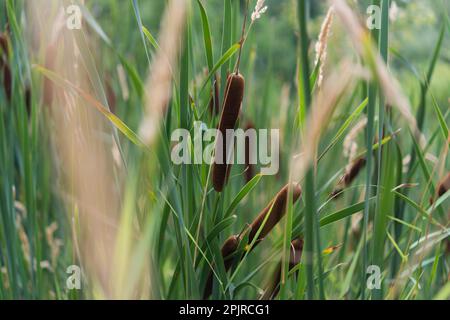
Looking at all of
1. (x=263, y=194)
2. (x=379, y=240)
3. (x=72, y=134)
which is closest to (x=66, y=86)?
(x=72, y=134)

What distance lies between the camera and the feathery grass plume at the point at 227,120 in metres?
0.44

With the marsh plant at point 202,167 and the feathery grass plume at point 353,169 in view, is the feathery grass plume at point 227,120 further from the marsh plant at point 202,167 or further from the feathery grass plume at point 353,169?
the feathery grass plume at point 353,169

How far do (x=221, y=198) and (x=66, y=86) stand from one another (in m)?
0.16

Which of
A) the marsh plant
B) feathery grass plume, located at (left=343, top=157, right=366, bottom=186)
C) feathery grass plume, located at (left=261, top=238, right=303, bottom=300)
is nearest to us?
the marsh plant

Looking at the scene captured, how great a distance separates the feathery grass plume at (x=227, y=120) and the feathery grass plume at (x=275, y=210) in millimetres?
42

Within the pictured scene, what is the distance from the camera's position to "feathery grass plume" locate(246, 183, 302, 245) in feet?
1.56

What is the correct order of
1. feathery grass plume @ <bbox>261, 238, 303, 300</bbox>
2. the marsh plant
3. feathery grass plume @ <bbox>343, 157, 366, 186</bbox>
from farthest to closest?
1. feathery grass plume @ <bbox>343, 157, 366, 186</bbox>
2. feathery grass plume @ <bbox>261, 238, 303, 300</bbox>
3. the marsh plant

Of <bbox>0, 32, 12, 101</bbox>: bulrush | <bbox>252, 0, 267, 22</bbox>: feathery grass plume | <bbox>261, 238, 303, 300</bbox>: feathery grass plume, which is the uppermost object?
<bbox>252, 0, 267, 22</bbox>: feathery grass plume

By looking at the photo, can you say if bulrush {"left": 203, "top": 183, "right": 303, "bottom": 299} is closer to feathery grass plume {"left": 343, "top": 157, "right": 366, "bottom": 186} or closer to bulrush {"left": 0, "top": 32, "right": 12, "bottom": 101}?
feathery grass plume {"left": 343, "top": 157, "right": 366, "bottom": 186}

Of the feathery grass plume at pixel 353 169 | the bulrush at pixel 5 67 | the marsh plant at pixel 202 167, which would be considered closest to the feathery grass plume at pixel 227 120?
the marsh plant at pixel 202 167

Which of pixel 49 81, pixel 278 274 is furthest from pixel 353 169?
pixel 49 81

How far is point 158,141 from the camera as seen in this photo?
0.44 m

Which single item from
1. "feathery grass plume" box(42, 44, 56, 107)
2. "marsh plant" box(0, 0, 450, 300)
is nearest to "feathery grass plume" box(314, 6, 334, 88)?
"marsh plant" box(0, 0, 450, 300)
